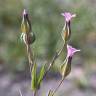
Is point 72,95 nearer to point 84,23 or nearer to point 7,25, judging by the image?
point 84,23

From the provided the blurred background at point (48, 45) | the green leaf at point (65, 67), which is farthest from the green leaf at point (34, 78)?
the blurred background at point (48, 45)

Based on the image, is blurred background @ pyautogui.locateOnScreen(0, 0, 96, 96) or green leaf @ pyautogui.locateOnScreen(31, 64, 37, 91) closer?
green leaf @ pyautogui.locateOnScreen(31, 64, 37, 91)

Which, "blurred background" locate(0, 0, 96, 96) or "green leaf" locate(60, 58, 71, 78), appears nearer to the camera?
"green leaf" locate(60, 58, 71, 78)

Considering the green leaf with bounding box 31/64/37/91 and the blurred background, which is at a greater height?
the green leaf with bounding box 31/64/37/91

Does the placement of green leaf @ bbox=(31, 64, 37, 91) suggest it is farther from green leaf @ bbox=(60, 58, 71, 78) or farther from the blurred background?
the blurred background

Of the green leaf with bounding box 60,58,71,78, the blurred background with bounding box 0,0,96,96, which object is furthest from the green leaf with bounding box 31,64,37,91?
the blurred background with bounding box 0,0,96,96

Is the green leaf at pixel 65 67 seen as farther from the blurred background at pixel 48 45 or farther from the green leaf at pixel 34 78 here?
the blurred background at pixel 48 45

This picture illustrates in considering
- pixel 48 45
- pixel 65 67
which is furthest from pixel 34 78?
pixel 48 45

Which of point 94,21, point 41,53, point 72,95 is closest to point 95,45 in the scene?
point 94,21
